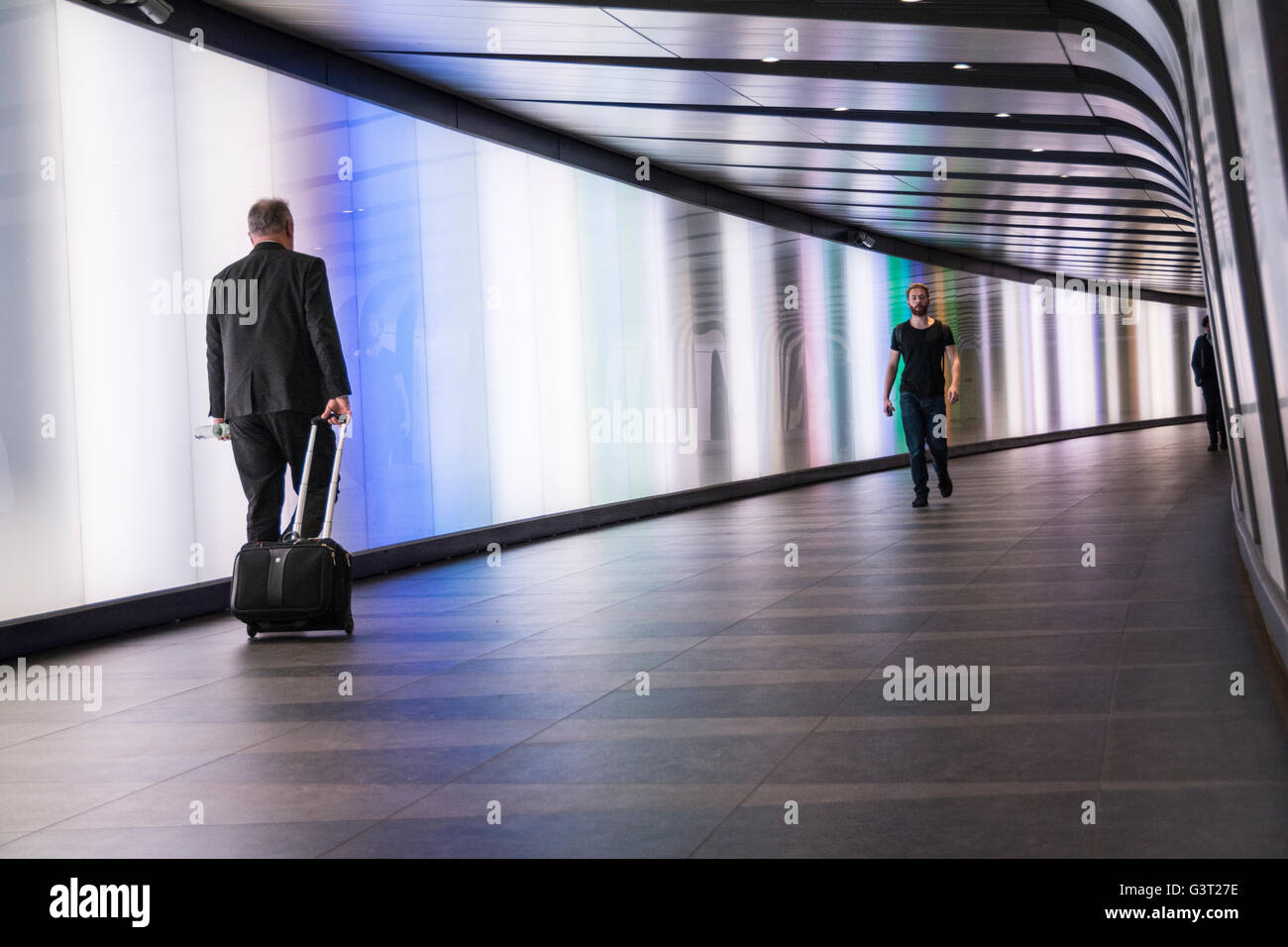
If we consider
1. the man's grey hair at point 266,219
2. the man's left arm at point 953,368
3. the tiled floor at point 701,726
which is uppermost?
the man's grey hair at point 266,219

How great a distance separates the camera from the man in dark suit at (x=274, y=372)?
7113 millimetres

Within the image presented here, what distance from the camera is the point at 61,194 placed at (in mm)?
7703

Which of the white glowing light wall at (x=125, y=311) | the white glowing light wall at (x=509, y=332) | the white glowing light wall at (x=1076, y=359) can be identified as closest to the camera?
the white glowing light wall at (x=125, y=311)

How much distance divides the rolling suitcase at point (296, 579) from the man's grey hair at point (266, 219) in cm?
120

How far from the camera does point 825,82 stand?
38.3ft

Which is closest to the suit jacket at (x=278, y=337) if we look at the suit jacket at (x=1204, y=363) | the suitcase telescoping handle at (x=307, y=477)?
the suitcase telescoping handle at (x=307, y=477)

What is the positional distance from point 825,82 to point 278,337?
636cm

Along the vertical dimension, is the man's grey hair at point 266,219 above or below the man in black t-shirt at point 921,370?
above

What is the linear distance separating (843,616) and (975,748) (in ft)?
9.39

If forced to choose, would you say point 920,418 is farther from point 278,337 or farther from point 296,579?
point 296,579

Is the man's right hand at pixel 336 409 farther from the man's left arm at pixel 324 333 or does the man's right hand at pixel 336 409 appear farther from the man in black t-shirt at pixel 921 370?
the man in black t-shirt at pixel 921 370

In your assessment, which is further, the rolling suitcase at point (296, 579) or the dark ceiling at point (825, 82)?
the dark ceiling at point (825, 82)
